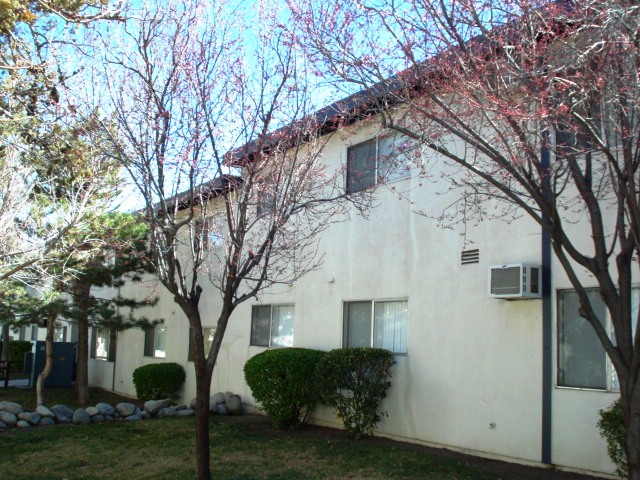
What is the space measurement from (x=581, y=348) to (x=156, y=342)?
1416cm

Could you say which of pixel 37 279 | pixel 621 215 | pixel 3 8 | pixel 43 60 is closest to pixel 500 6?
pixel 621 215

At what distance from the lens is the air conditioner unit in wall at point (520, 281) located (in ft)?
28.3

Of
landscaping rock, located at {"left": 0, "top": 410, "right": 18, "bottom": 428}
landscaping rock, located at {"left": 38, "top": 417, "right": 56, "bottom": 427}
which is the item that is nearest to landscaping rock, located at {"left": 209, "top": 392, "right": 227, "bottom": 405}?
landscaping rock, located at {"left": 38, "top": 417, "right": 56, "bottom": 427}

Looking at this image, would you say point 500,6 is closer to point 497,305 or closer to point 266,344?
point 497,305

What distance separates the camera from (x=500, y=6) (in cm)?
700

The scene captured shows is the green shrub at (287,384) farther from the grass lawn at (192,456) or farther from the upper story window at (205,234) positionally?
the upper story window at (205,234)

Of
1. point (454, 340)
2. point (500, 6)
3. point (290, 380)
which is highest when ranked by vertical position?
point (500, 6)

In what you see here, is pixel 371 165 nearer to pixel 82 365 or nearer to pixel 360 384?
pixel 360 384

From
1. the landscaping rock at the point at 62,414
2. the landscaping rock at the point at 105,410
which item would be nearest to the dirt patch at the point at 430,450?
the landscaping rock at the point at 105,410

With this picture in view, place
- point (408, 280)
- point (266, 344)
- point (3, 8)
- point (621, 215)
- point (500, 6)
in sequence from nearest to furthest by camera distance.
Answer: point (621, 215) < point (500, 6) < point (3, 8) < point (408, 280) < point (266, 344)

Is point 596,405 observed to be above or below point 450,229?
below

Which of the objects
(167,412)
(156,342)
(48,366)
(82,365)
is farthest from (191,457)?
(156,342)

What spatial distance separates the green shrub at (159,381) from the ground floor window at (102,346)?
5312mm

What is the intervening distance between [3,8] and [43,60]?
207 centimetres
